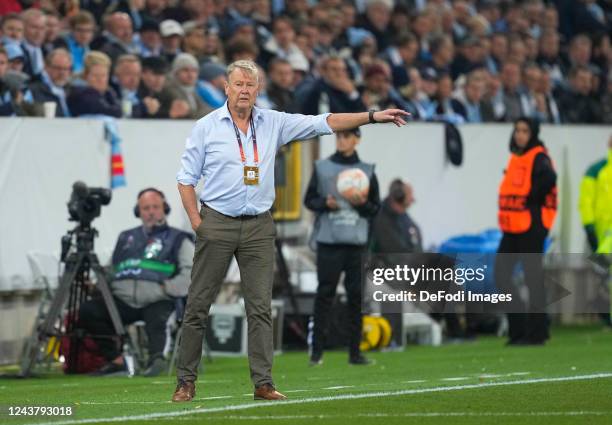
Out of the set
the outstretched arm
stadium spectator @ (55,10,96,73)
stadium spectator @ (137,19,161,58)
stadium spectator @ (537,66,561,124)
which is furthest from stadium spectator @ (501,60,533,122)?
the outstretched arm

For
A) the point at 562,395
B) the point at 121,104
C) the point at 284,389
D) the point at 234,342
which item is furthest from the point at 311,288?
the point at 562,395

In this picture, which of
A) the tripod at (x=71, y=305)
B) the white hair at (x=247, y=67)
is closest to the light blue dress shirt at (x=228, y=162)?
the white hair at (x=247, y=67)

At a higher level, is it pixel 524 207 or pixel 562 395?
pixel 524 207

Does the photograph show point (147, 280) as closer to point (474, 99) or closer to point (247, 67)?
point (247, 67)

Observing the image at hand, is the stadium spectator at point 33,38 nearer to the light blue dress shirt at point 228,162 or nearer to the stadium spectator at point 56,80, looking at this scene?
the stadium spectator at point 56,80

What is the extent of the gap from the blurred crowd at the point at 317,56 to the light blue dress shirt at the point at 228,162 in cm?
578

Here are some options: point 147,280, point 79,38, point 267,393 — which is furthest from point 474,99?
point 267,393

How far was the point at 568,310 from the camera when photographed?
2231 cm

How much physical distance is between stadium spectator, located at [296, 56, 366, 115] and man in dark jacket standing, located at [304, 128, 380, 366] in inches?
157

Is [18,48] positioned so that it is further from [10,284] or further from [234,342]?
[234,342]

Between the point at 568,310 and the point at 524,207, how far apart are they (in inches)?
185

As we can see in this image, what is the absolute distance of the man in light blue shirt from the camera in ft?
35.9

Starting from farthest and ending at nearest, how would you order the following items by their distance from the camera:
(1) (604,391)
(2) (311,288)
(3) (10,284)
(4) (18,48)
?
(2) (311,288), (4) (18,48), (3) (10,284), (1) (604,391)

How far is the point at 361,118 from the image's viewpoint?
1094cm
